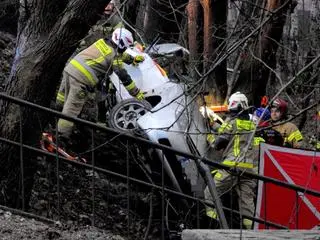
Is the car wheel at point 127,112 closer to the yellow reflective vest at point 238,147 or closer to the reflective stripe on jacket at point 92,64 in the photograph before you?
the reflective stripe on jacket at point 92,64

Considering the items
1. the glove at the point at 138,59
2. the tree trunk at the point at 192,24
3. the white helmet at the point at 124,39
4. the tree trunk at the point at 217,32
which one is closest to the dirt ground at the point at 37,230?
the white helmet at the point at 124,39

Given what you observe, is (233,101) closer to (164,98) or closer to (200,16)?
(164,98)

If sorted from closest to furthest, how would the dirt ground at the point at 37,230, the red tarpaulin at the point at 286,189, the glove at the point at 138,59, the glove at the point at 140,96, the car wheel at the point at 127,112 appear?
the dirt ground at the point at 37,230 < the red tarpaulin at the point at 286,189 < the car wheel at the point at 127,112 < the glove at the point at 140,96 < the glove at the point at 138,59

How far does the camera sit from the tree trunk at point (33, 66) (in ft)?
20.9

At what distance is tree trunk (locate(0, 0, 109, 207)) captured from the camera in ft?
20.9

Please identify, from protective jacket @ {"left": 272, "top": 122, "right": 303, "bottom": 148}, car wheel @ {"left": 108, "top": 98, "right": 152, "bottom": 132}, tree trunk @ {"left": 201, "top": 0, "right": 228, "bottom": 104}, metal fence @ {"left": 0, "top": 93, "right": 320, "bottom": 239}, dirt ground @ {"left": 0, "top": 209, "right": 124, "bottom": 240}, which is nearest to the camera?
dirt ground @ {"left": 0, "top": 209, "right": 124, "bottom": 240}

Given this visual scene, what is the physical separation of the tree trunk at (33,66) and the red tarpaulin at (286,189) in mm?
2016

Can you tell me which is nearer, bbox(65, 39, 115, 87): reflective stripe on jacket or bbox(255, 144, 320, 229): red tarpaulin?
bbox(255, 144, 320, 229): red tarpaulin

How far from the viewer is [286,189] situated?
267 inches

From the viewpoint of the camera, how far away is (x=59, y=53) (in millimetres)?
6426

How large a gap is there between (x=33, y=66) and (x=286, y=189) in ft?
8.54

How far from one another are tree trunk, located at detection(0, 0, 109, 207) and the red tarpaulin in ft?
6.62

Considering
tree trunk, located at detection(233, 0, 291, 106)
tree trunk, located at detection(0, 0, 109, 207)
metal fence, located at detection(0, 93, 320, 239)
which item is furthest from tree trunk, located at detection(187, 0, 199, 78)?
tree trunk, located at detection(0, 0, 109, 207)

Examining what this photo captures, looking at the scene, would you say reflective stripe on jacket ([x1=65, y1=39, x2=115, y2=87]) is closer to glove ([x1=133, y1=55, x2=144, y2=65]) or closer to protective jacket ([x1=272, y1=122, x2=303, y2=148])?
glove ([x1=133, y1=55, x2=144, y2=65])
